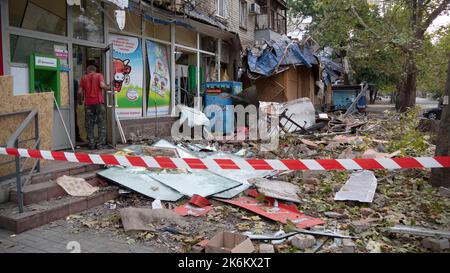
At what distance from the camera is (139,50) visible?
10.5 meters

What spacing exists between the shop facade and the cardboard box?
4.64 meters

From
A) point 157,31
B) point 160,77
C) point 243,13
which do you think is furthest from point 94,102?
point 243,13

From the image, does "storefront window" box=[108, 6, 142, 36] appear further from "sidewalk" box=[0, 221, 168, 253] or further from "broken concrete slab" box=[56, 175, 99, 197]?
"sidewalk" box=[0, 221, 168, 253]

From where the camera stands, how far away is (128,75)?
1011 centimetres

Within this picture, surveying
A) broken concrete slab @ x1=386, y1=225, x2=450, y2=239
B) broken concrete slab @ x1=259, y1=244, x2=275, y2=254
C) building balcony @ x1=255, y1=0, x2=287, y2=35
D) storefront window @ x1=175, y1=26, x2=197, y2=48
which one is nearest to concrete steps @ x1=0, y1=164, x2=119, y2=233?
broken concrete slab @ x1=259, y1=244, x2=275, y2=254

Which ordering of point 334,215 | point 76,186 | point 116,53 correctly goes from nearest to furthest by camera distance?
1. point 334,215
2. point 76,186
3. point 116,53

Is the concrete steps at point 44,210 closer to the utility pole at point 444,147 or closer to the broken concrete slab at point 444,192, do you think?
the broken concrete slab at point 444,192

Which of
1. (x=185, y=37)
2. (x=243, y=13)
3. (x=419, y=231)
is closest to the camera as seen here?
(x=419, y=231)

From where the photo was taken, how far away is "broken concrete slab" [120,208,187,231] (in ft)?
15.8

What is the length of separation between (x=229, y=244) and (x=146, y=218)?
128 centimetres

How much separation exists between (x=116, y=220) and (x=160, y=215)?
588mm

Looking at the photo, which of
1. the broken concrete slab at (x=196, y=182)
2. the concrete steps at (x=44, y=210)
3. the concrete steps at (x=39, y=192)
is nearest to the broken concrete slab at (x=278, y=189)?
the broken concrete slab at (x=196, y=182)

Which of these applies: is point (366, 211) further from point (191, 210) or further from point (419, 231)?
point (191, 210)
